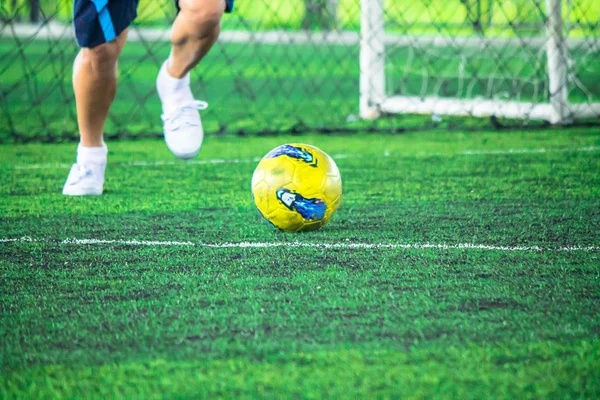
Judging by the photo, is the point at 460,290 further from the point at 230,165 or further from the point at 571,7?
the point at 571,7

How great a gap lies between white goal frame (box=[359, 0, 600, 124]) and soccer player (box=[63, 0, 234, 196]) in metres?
3.19

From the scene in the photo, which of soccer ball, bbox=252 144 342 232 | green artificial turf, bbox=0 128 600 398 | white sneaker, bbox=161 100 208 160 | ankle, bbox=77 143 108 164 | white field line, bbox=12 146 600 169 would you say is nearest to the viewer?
green artificial turf, bbox=0 128 600 398

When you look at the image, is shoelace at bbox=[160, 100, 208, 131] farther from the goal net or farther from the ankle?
the goal net

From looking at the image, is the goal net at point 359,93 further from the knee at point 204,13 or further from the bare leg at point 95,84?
the knee at point 204,13

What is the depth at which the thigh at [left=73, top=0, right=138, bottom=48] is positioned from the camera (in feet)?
10.7

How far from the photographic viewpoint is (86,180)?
12.1ft

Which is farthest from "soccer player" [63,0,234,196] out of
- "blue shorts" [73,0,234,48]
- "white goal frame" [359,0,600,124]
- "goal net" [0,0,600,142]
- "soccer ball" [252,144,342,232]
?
"white goal frame" [359,0,600,124]

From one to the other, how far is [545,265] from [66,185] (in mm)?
2056

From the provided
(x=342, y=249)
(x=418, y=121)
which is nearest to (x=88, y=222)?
(x=342, y=249)

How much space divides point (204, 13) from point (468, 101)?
372cm

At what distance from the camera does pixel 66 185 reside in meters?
3.75

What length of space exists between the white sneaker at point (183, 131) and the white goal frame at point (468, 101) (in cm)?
317

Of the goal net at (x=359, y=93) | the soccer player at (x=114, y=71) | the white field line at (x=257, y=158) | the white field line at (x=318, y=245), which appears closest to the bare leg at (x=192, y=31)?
the soccer player at (x=114, y=71)

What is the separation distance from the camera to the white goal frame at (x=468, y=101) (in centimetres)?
608
